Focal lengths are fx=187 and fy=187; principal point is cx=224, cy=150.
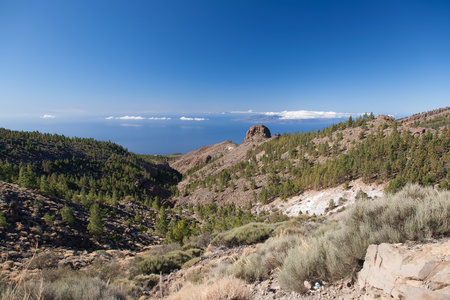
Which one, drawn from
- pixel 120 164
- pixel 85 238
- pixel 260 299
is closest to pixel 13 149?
pixel 120 164

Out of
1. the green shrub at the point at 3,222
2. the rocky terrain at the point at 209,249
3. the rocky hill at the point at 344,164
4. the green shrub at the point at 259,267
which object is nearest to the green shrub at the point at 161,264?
the rocky terrain at the point at 209,249

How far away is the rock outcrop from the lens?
2684 millimetres

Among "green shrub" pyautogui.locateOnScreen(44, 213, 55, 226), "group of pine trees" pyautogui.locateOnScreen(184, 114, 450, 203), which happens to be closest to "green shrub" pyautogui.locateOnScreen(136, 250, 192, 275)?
"green shrub" pyautogui.locateOnScreen(44, 213, 55, 226)

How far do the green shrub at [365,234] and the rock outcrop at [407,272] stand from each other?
39 centimetres

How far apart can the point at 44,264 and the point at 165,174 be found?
9793cm

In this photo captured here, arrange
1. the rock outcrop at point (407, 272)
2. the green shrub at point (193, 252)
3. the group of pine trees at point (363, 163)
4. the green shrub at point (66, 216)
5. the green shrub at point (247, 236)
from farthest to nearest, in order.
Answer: the group of pine trees at point (363, 163) → the green shrub at point (66, 216) → the green shrub at point (193, 252) → the green shrub at point (247, 236) → the rock outcrop at point (407, 272)

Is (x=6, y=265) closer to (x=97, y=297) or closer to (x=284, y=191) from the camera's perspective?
(x=97, y=297)

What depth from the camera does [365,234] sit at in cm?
428

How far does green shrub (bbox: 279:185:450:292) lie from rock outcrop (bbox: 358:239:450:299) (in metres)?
0.39

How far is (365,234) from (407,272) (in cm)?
129

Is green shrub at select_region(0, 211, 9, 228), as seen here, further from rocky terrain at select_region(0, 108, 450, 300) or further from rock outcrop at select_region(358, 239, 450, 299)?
rock outcrop at select_region(358, 239, 450, 299)

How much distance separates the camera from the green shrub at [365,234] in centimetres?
391

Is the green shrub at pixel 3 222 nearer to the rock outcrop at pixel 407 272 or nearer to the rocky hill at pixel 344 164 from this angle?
the rock outcrop at pixel 407 272

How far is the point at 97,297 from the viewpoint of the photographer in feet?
15.1
